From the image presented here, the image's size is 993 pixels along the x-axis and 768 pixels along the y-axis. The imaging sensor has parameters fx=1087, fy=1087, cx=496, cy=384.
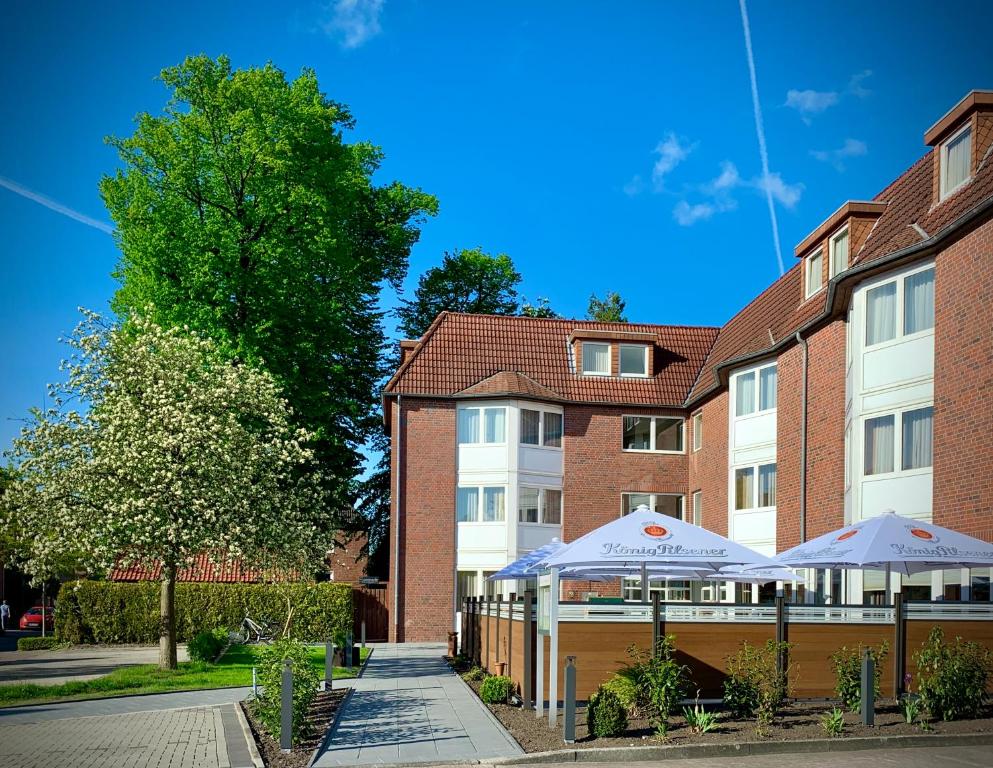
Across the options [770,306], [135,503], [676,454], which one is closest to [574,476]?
[676,454]

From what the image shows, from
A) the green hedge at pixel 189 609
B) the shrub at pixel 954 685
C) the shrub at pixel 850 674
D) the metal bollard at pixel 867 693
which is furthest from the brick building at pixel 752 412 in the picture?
the metal bollard at pixel 867 693

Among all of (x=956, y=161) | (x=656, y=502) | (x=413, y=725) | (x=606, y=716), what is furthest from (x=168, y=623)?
(x=656, y=502)

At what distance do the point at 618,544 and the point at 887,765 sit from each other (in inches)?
190

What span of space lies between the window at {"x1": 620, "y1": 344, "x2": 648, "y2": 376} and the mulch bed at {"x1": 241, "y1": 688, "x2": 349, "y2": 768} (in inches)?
892

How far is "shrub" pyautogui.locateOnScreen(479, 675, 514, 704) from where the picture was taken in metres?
17.6

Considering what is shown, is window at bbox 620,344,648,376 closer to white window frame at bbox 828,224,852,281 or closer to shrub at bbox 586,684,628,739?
white window frame at bbox 828,224,852,281

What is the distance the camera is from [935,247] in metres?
19.7

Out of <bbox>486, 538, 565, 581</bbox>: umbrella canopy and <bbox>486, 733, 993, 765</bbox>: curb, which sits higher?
<bbox>486, 538, 565, 581</bbox>: umbrella canopy

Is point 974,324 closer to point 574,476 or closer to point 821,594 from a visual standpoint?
point 821,594

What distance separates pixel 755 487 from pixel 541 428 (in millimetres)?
9562

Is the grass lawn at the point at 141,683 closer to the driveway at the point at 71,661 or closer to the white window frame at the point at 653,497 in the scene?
the driveway at the point at 71,661

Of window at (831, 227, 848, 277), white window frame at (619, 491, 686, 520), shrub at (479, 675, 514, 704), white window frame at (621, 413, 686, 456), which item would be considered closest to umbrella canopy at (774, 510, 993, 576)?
shrub at (479, 675, 514, 704)

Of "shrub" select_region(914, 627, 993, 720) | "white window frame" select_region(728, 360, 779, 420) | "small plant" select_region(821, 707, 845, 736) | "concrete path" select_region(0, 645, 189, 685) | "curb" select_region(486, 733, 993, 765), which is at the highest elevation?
"white window frame" select_region(728, 360, 779, 420)

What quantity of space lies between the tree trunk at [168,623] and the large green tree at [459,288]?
2928cm
